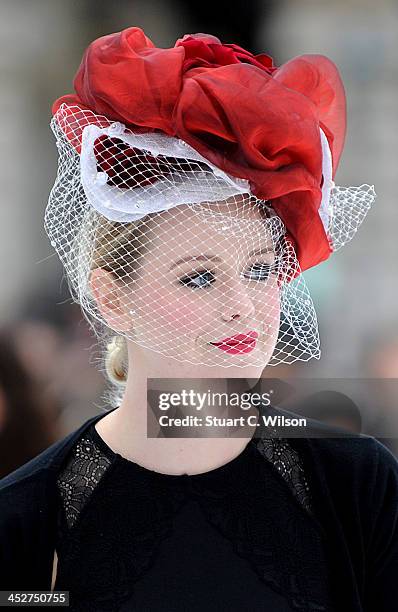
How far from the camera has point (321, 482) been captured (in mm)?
886

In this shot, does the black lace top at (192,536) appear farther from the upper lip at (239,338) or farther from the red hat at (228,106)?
the red hat at (228,106)

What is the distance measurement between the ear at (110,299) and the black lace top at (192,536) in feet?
0.51

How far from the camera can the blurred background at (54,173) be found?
168cm

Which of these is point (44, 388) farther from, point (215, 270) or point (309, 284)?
point (215, 270)

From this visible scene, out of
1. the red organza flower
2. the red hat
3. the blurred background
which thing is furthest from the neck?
the blurred background

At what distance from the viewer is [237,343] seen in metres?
0.86

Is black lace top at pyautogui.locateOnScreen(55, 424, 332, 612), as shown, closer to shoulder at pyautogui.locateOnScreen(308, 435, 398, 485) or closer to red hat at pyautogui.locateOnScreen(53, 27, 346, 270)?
shoulder at pyautogui.locateOnScreen(308, 435, 398, 485)

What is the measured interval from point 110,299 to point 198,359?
138 millimetres

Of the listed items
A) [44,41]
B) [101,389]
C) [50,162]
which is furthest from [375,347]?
[44,41]

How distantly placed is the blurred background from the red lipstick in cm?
68

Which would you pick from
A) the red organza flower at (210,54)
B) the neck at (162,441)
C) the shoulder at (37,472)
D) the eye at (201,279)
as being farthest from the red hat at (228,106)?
the shoulder at (37,472)

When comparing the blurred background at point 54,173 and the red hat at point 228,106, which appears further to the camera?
the blurred background at point 54,173

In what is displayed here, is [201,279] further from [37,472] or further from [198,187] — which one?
[37,472]

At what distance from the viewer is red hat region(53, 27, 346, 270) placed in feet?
2.67
